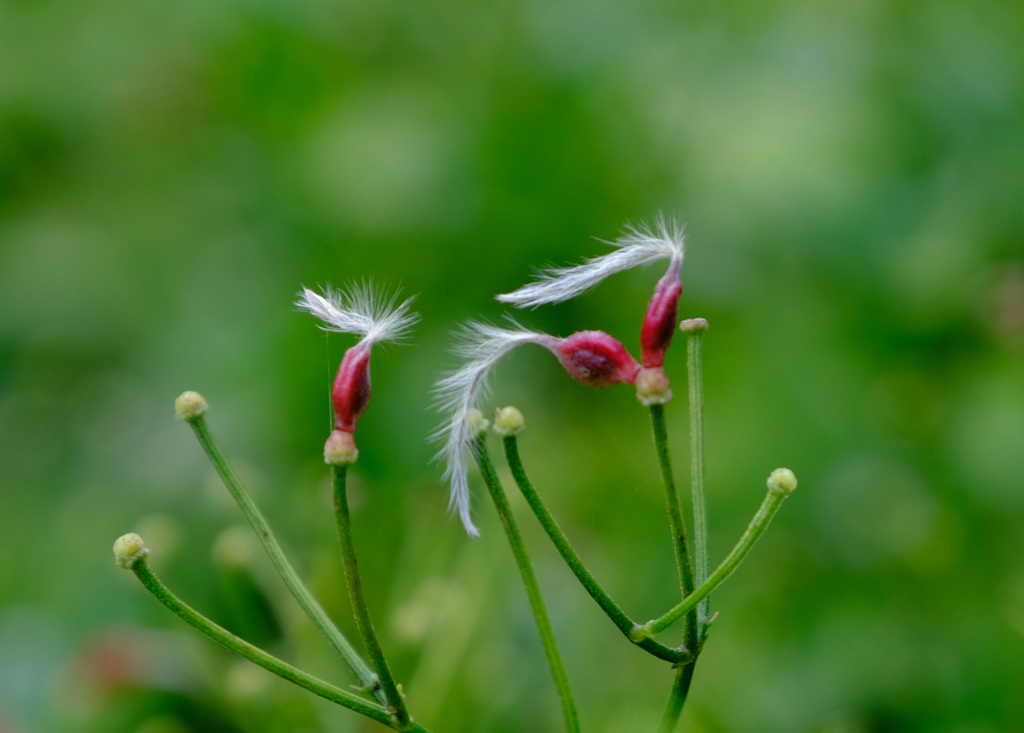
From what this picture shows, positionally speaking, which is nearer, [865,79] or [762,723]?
[762,723]

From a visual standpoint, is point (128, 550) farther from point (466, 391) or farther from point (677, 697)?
point (677, 697)

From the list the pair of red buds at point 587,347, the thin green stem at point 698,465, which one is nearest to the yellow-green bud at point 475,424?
the pair of red buds at point 587,347

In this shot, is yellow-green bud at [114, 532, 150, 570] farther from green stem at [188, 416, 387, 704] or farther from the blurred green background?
the blurred green background

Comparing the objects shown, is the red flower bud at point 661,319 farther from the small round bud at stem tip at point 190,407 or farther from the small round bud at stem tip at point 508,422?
the small round bud at stem tip at point 190,407

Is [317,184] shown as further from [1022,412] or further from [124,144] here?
[1022,412]

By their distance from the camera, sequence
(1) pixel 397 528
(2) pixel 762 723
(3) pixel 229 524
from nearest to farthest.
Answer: (1) pixel 397 528, (2) pixel 762 723, (3) pixel 229 524

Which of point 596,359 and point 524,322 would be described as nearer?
point 596,359

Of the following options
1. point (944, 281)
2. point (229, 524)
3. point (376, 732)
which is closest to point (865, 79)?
point (944, 281)

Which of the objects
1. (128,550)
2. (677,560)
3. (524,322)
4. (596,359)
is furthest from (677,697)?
(524,322)
